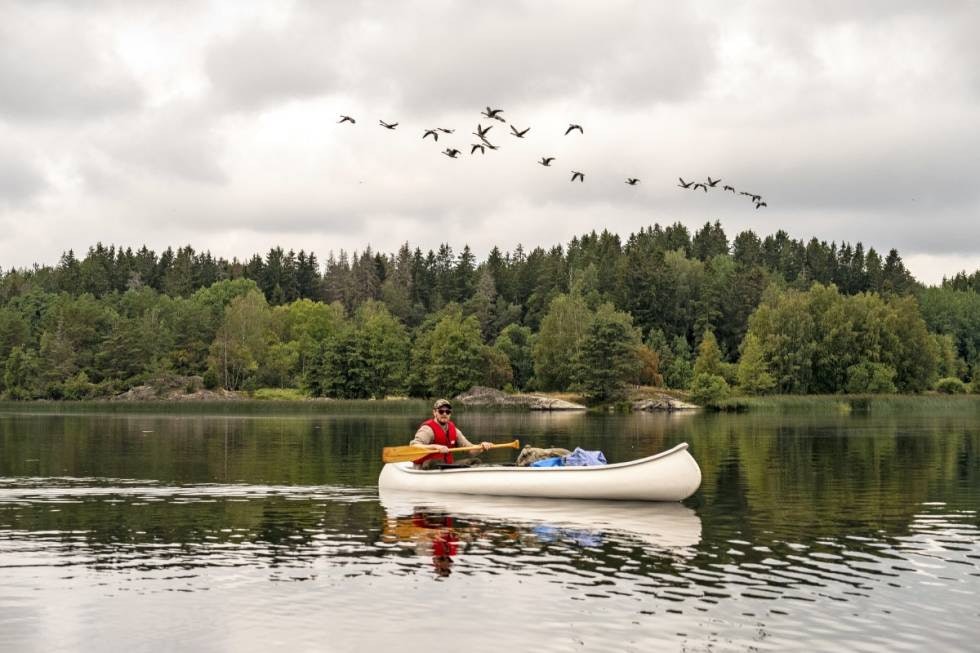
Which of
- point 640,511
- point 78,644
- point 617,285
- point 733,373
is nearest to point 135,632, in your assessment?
point 78,644

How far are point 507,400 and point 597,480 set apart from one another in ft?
374

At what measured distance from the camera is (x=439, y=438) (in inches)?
1355

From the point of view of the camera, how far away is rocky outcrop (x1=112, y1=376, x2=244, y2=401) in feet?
529

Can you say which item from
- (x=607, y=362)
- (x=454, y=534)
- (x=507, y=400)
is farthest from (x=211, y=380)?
(x=454, y=534)

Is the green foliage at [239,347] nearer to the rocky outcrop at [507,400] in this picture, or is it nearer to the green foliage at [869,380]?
the rocky outcrop at [507,400]

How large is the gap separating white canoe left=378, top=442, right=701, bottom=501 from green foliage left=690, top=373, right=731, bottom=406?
328 feet

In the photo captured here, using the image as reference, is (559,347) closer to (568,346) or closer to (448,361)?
(568,346)

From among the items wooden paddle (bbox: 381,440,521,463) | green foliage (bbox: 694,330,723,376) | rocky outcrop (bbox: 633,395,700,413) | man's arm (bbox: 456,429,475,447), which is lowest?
rocky outcrop (bbox: 633,395,700,413)

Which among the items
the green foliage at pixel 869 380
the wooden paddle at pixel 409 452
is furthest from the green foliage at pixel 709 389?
the wooden paddle at pixel 409 452

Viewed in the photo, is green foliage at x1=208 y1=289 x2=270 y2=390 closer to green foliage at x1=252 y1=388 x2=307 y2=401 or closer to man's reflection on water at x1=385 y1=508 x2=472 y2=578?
green foliage at x1=252 y1=388 x2=307 y2=401

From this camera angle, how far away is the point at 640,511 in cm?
2897

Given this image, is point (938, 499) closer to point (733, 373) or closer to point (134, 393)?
point (733, 373)

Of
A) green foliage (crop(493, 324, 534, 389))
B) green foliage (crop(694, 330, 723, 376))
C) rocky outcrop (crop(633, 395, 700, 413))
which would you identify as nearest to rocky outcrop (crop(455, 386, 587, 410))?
rocky outcrop (crop(633, 395, 700, 413))

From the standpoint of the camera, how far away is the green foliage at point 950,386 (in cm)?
14959
